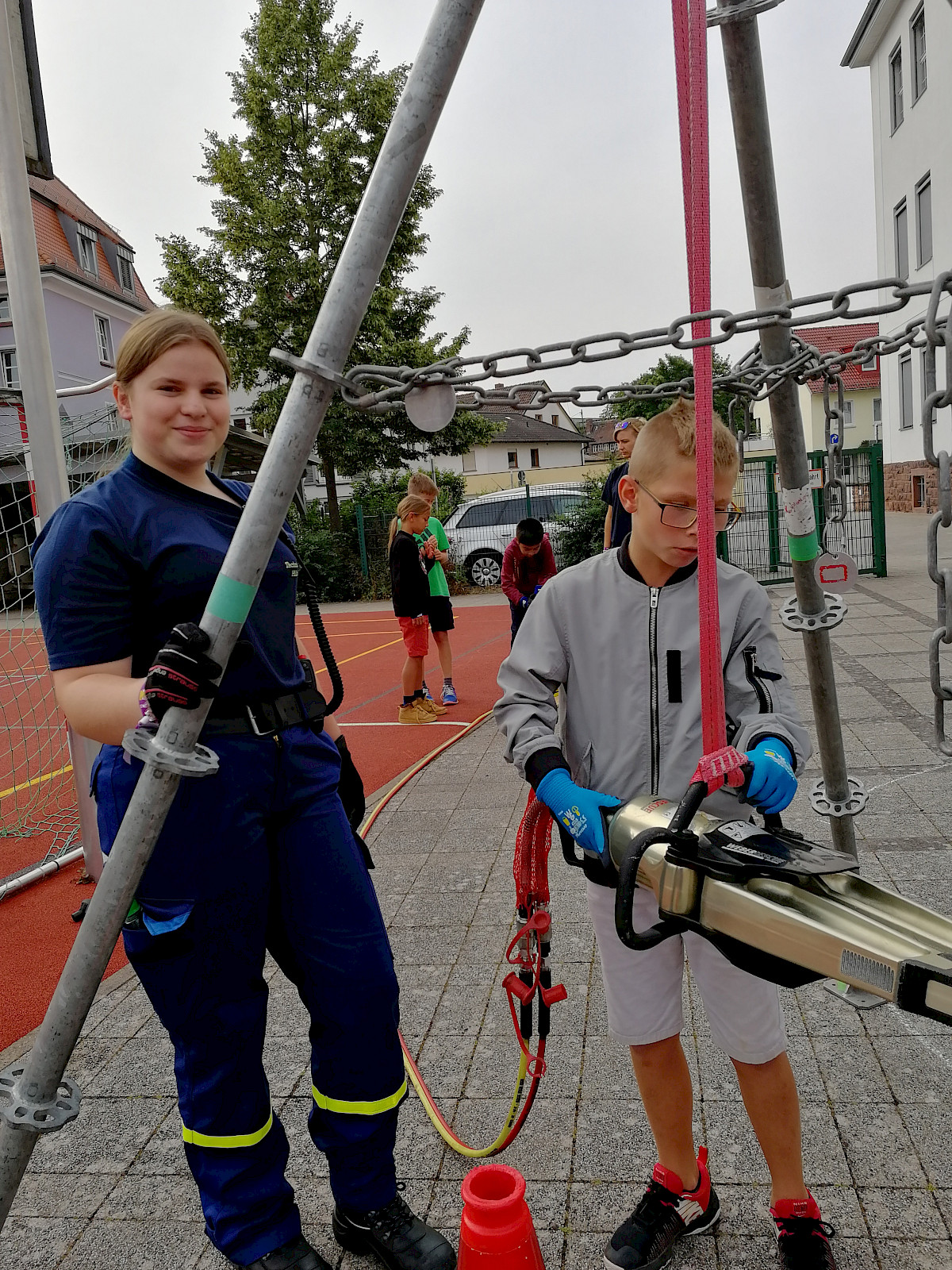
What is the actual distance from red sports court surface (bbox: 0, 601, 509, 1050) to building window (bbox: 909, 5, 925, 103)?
14421 millimetres

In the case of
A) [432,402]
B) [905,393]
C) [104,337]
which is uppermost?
[104,337]

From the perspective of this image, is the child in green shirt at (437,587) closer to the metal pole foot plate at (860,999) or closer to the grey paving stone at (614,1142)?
the grey paving stone at (614,1142)

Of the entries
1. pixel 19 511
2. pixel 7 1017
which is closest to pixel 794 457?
pixel 7 1017

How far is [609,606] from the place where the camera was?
1951 mm

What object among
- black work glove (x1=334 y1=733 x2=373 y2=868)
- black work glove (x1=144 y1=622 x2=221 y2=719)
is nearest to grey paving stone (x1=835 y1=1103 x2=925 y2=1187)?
black work glove (x1=334 y1=733 x2=373 y2=868)

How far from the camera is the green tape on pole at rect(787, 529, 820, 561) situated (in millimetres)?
2160

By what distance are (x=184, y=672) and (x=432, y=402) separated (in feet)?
1.84

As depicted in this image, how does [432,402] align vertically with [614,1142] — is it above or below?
above

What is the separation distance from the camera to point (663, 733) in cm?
191

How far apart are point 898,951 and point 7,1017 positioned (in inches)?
134

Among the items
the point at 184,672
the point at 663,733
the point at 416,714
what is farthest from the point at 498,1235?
the point at 416,714

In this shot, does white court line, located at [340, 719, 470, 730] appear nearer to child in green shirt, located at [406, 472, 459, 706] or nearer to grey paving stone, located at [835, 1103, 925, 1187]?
child in green shirt, located at [406, 472, 459, 706]

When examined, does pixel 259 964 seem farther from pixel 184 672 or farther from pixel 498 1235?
pixel 184 672

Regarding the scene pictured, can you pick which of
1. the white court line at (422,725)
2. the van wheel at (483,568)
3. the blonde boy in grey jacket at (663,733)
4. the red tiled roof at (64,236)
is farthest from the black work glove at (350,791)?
the red tiled roof at (64,236)
